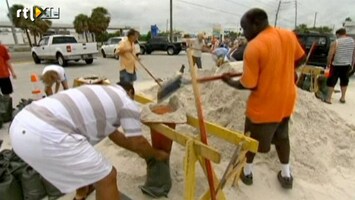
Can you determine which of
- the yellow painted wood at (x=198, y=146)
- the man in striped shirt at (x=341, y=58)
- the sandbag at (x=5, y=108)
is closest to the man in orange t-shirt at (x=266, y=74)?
the yellow painted wood at (x=198, y=146)

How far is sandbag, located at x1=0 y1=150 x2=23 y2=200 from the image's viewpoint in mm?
2594

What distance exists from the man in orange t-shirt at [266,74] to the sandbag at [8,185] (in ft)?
6.46

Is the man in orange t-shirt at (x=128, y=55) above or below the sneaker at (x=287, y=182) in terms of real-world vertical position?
above

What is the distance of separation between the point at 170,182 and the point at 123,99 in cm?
120

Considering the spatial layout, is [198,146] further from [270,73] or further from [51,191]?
[51,191]

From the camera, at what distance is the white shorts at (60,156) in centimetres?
184

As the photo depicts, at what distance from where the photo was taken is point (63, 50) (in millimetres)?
14219

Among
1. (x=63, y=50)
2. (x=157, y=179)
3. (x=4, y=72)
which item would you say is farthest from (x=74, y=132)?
(x=63, y=50)

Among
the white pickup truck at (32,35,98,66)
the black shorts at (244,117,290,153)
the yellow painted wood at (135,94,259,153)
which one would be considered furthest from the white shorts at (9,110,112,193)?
the white pickup truck at (32,35,98,66)

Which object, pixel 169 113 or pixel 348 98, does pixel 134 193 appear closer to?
pixel 169 113

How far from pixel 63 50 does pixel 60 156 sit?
1336 centimetres

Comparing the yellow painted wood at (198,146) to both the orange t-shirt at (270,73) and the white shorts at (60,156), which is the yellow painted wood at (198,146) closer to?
the white shorts at (60,156)

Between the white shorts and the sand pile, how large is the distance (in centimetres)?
129

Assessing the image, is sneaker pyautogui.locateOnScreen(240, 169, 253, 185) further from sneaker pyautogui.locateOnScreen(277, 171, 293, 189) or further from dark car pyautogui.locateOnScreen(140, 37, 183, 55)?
dark car pyautogui.locateOnScreen(140, 37, 183, 55)
